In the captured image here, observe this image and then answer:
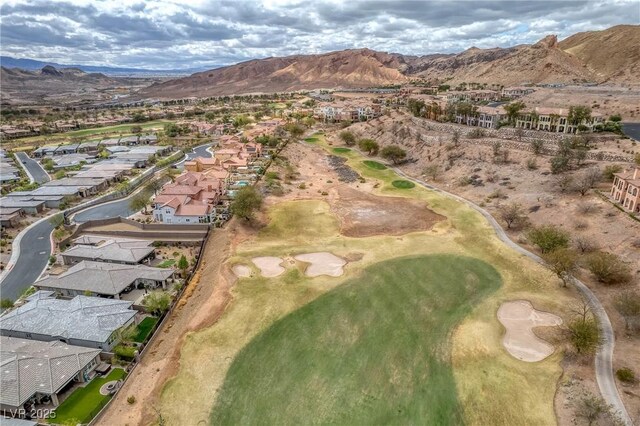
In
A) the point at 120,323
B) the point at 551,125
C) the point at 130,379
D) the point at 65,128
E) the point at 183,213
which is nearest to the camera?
the point at 130,379

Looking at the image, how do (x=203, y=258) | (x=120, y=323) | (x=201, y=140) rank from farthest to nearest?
(x=201, y=140) → (x=203, y=258) → (x=120, y=323)

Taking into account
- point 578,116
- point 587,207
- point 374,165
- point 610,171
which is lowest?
point 374,165

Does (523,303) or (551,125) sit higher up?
(551,125)

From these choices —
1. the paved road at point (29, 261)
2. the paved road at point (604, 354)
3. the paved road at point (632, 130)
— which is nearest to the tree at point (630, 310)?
the paved road at point (604, 354)

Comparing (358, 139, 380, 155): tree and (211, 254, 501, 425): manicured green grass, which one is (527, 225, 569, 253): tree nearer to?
(211, 254, 501, 425): manicured green grass

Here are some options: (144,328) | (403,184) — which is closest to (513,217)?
(403,184)

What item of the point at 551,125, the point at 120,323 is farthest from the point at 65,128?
the point at 551,125

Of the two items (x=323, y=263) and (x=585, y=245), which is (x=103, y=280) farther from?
(x=585, y=245)

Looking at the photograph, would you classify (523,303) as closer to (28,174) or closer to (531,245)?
(531,245)
